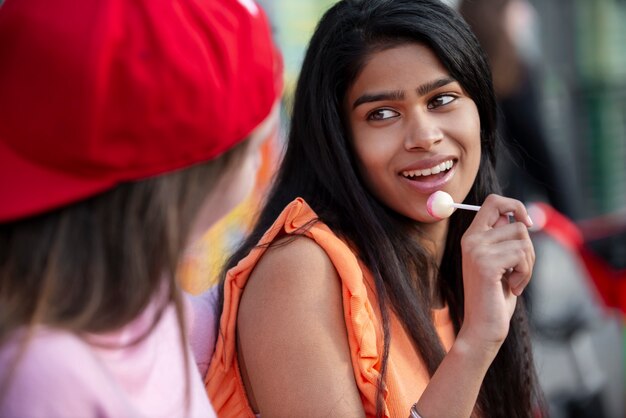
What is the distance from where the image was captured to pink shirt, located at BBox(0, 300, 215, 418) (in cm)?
117

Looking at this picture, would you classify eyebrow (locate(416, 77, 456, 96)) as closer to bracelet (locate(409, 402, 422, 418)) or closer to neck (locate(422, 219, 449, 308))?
neck (locate(422, 219, 449, 308))

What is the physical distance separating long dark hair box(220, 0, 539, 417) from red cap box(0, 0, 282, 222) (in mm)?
Result: 731

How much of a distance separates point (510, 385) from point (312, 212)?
2.22 feet

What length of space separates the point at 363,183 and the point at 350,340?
388mm

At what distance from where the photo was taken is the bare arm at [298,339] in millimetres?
1804

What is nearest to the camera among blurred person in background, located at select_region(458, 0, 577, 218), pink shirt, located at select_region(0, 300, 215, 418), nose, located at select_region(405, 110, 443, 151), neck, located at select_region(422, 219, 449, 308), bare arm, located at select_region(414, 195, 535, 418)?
pink shirt, located at select_region(0, 300, 215, 418)

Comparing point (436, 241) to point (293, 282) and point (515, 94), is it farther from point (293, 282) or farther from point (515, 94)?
point (515, 94)

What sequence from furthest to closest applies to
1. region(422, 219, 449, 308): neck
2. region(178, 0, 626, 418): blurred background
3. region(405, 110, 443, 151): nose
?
region(178, 0, 626, 418): blurred background < region(422, 219, 449, 308): neck < region(405, 110, 443, 151): nose

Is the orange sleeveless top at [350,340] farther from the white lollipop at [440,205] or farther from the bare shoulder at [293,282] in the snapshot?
the white lollipop at [440,205]

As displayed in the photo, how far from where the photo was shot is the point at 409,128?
1.99m

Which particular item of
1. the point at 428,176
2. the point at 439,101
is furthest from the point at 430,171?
the point at 439,101

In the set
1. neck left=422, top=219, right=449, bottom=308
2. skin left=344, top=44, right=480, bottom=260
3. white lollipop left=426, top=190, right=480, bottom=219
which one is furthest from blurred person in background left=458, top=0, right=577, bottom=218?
white lollipop left=426, top=190, right=480, bottom=219

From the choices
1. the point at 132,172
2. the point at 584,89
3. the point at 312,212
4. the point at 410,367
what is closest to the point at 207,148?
the point at 132,172

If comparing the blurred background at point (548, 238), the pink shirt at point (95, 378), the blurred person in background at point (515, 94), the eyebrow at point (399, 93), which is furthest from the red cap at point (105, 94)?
the blurred person in background at point (515, 94)
